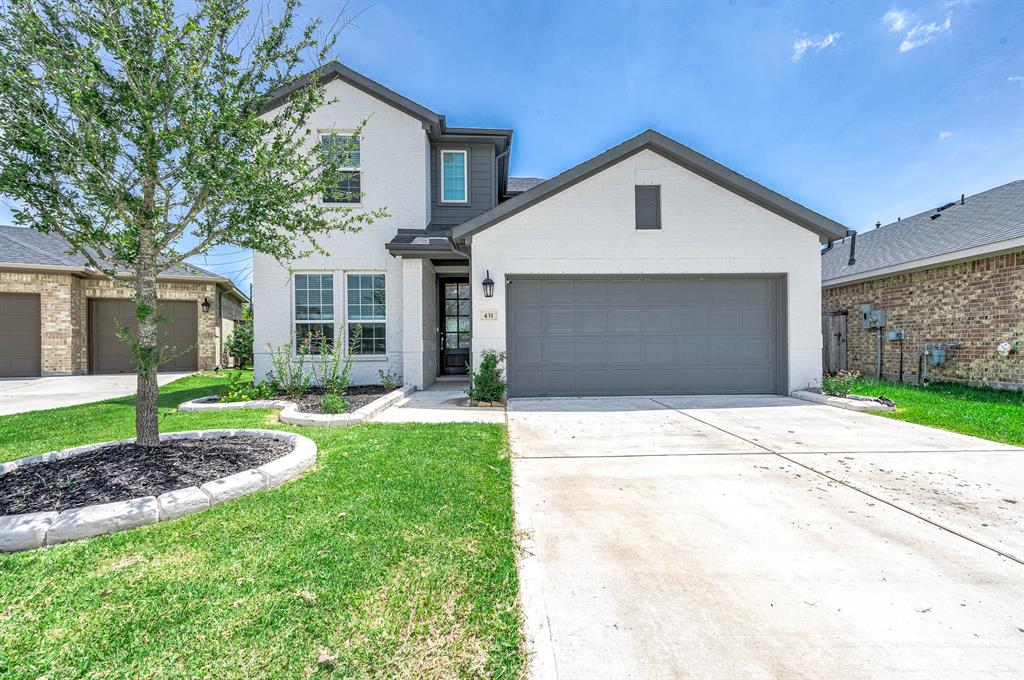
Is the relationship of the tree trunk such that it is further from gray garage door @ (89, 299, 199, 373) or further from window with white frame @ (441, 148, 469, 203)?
gray garage door @ (89, 299, 199, 373)

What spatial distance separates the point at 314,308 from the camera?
32.3 feet

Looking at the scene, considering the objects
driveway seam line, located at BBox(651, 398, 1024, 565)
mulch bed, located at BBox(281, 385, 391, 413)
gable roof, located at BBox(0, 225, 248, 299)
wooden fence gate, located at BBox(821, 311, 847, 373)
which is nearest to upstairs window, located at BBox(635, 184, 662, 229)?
driveway seam line, located at BBox(651, 398, 1024, 565)

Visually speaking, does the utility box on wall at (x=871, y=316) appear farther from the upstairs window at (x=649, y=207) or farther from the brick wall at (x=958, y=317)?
the upstairs window at (x=649, y=207)

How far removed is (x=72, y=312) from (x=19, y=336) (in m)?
1.60

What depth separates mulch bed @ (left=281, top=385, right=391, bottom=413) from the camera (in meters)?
7.05

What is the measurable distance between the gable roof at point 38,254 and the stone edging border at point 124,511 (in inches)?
414

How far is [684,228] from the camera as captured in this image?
8.68 metres

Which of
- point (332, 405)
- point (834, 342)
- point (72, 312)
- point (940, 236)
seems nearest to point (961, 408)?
point (940, 236)

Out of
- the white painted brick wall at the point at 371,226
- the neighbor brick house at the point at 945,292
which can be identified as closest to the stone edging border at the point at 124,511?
the white painted brick wall at the point at 371,226

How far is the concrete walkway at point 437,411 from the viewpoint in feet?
21.0

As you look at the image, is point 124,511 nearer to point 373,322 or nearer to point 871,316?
point 373,322

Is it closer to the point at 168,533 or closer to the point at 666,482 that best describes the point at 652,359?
the point at 666,482

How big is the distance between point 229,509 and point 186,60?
3.57 metres

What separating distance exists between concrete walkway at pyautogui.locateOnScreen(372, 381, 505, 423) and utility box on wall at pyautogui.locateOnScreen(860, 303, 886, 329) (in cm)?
1077
